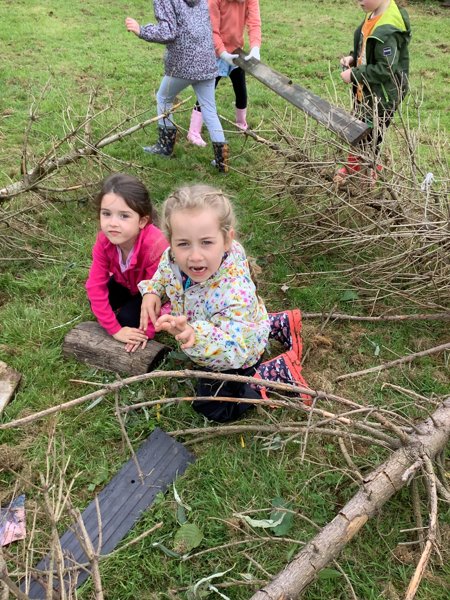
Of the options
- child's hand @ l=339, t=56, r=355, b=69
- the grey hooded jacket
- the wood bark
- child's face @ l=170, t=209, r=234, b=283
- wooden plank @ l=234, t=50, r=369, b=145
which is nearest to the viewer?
the wood bark

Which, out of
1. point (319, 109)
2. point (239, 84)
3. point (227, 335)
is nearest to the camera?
point (227, 335)

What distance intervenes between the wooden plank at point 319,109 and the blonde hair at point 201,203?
4.27 ft

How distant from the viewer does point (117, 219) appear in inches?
101

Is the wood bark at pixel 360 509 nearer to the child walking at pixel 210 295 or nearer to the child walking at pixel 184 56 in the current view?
the child walking at pixel 210 295

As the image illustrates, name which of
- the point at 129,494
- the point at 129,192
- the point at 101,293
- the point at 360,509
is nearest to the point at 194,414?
the point at 129,494

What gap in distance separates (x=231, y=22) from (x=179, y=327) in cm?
366

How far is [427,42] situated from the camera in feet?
27.9

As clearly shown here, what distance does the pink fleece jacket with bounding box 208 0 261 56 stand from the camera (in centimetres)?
446

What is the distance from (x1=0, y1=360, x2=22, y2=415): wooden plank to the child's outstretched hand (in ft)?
3.22

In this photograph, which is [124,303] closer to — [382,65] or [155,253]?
[155,253]

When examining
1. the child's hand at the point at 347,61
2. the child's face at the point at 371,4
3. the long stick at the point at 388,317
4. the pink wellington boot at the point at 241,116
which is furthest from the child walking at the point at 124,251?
the pink wellington boot at the point at 241,116

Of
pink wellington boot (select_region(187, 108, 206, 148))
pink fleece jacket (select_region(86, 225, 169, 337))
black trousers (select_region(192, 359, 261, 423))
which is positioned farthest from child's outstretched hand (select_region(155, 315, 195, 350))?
pink wellington boot (select_region(187, 108, 206, 148))

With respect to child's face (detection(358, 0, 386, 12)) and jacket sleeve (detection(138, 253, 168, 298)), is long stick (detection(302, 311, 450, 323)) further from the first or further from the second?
child's face (detection(358, 0, 386, 12))

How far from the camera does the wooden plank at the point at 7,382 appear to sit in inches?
98.6
